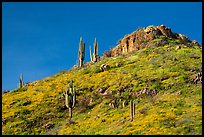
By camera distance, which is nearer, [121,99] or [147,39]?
[121,99]

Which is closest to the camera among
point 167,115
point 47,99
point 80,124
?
point 167,115

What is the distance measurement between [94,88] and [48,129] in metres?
10.2

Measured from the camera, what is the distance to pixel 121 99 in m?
43.3

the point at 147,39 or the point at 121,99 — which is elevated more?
the point at 147,39

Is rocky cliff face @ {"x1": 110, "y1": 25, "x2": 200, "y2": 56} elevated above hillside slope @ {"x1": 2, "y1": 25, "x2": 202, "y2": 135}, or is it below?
above

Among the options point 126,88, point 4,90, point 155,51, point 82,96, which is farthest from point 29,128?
point 155,51

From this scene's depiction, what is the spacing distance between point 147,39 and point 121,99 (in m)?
25.0

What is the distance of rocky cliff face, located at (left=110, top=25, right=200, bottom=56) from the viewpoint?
65938 mm

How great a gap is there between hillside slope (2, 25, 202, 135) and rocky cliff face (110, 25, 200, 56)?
624cm

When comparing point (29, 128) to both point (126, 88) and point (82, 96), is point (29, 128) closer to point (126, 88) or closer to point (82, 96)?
point (82, 96)

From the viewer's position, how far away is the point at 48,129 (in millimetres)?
39469

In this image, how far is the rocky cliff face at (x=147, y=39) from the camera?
6594 centimetres

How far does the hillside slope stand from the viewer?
115ft

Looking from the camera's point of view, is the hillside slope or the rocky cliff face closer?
the hillside slope
